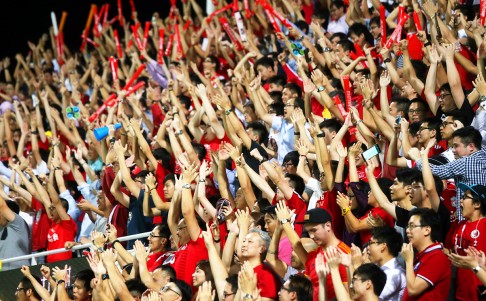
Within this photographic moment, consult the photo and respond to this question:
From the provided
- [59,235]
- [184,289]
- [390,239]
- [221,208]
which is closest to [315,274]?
[390,239]

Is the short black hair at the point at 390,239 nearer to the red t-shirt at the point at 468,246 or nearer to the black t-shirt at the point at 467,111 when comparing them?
the red t-shirt at the point at 468,246

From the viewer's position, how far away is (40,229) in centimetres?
1066

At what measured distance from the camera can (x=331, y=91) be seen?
32.6ft

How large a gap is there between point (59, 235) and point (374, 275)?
5.11 m

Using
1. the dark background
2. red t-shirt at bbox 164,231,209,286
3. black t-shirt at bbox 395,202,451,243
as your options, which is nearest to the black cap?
black t-shirt at bbox 395,202,451,243

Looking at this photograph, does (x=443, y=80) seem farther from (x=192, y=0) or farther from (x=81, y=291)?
(x=192, y=0)

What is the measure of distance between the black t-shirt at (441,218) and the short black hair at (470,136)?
0.56 metres

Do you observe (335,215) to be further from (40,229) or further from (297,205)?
(40,229)

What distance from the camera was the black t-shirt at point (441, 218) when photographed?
21.8 ft

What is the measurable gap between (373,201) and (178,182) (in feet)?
5.77

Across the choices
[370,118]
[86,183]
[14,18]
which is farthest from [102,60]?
[370,118]

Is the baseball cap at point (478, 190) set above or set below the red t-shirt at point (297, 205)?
above

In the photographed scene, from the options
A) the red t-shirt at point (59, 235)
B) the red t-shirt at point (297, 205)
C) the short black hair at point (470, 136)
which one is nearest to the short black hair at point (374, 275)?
the short black hair at point (470, 136)

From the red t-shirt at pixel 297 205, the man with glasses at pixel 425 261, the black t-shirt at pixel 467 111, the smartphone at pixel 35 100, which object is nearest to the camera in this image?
the man with glasses at pixel 425 261
